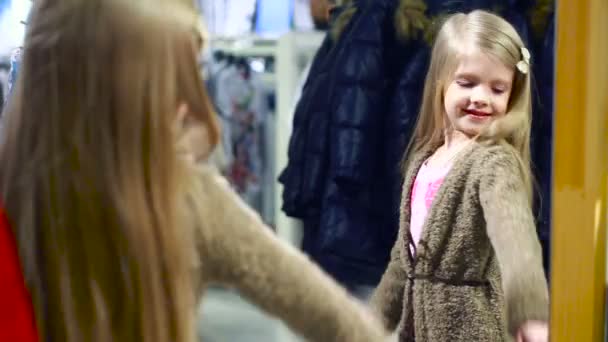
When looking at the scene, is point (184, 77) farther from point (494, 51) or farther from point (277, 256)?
point (494, 51)

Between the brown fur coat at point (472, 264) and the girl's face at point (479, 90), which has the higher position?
the girl's face at point (479, 90)

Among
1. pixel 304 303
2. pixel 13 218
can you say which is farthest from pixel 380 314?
pixel 13 218

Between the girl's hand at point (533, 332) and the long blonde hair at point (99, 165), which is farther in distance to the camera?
the girl's hand at point (533, 332)

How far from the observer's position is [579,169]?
3.61 feet

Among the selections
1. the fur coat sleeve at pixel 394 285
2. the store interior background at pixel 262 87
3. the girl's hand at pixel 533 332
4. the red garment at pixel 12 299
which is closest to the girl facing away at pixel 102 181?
the red garment at pixel 12 299

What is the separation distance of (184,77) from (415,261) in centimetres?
50

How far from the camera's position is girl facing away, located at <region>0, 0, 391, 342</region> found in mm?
822

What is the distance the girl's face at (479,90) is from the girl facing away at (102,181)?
0.44 metres

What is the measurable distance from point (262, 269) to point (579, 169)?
1.76 feet

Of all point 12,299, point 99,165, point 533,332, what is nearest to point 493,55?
point 533,332

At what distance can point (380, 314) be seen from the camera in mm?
1113

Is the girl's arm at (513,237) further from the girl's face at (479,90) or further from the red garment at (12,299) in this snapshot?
the red garment at (12,299)

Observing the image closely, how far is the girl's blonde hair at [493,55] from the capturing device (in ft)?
3.60

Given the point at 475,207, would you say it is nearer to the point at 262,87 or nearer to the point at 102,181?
the point at 262,87
